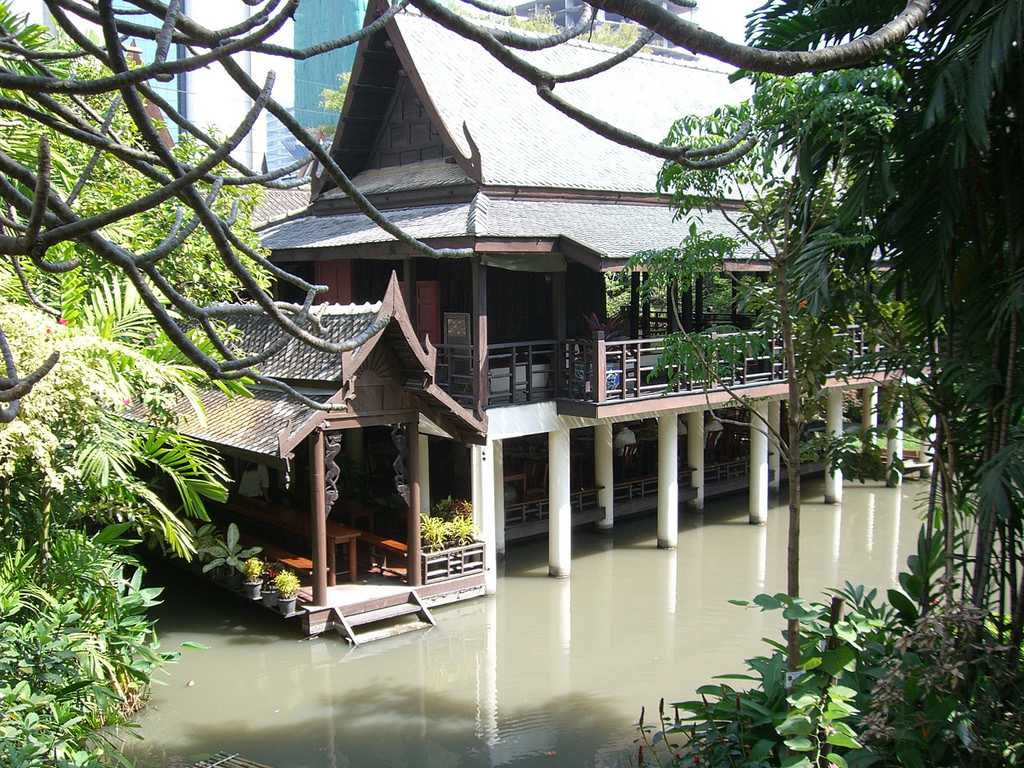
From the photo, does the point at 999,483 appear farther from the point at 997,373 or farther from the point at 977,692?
the point at 977,692

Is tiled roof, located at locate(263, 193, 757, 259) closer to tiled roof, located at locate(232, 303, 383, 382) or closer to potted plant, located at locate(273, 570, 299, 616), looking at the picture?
tiled roof, located at locate(232, 303, 383, 382)

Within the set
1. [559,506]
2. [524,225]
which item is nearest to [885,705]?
[559,506]

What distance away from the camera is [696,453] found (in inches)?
671

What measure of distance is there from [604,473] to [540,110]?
604 cm

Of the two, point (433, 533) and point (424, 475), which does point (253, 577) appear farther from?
point (424, 475)

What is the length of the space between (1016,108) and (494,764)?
6.00 meters

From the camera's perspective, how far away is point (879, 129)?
596cm

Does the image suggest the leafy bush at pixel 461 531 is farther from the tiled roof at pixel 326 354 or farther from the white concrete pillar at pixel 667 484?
the white concrete pillar at pixel 667 484

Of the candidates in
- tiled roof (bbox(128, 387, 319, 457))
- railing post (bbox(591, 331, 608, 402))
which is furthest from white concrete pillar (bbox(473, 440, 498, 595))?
tiled roof (bbox(128, 387, 319, 457))

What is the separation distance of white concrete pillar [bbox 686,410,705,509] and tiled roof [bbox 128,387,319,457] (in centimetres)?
754

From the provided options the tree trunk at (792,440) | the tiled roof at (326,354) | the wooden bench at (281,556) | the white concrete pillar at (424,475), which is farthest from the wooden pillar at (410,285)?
the tree trunk at (792,440)

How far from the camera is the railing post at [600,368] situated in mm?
12703

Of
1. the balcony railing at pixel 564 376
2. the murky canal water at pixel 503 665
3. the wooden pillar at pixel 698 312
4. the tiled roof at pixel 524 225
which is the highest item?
the tiled roof at pixel 524 225

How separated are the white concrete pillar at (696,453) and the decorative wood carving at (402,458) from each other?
6.64m
